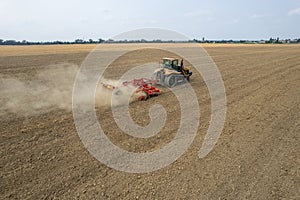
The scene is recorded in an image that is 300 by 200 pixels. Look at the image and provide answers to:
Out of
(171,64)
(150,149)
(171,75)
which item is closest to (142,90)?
(171,75)

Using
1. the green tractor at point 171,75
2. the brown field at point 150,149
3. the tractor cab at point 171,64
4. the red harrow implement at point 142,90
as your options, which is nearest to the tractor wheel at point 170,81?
the green tractor at point 171,75

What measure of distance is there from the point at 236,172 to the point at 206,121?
298cm

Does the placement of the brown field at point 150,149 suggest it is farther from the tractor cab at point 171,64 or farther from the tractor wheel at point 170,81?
the tractor cab at point 171,64

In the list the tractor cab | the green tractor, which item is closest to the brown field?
the green tractor

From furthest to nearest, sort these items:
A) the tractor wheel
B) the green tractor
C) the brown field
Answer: the green tractor → the tractor wheel → the brown field

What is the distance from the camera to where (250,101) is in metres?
10.5

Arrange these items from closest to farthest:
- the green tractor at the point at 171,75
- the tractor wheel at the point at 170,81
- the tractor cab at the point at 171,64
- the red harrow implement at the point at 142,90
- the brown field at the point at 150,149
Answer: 1. the brown field at the point at 150,149
2. the red harrow implement at the point at 142,90
3. the tractor wheel at the point at 170,81
4. the green tractor at the point at 171,75
5. the tractor cab at the point at 171,64

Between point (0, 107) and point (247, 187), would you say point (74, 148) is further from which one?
point (0, 107)

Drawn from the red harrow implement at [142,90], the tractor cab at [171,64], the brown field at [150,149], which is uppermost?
the tractor cab at [171,64]

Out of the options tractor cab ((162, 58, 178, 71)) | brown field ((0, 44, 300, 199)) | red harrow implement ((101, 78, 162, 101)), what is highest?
tractor cab ((162, 58, 178, 71))

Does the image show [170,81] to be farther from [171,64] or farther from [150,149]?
[150,149]

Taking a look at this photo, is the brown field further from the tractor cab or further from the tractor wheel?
the tractor cab

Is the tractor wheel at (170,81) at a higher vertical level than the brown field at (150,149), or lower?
higher

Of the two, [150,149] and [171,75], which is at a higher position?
[171,75]
